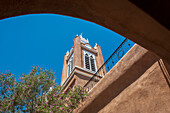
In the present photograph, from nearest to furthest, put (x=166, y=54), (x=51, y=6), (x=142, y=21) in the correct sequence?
(x=51, y=6) → (x=142, y=21) → (x=166, y=54)

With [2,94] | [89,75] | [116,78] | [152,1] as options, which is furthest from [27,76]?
[89,75]

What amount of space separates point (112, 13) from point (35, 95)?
6013mm

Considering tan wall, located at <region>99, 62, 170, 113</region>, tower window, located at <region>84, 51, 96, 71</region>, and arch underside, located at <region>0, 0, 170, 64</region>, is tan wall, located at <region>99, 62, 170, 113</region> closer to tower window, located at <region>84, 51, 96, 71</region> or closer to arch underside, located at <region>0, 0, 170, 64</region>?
arch underside, located at <region>0, 0, 170, 64</region>

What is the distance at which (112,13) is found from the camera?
177 centimetres

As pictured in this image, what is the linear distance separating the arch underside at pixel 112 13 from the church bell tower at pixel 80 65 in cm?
1044

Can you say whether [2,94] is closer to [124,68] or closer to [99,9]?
[124,68]

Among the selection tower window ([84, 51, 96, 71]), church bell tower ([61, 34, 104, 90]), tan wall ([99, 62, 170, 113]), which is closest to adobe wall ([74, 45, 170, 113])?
tan wall ([99, 62, 170, 113])

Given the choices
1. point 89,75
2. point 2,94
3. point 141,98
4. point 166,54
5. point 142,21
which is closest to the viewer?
point 142,21

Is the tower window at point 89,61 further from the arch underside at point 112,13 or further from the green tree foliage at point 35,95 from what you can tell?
the arch underside at point 112,13

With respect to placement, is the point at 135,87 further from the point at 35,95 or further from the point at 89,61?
the point at 89,61

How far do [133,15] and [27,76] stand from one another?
6397 mm

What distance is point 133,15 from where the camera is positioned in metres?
1.76

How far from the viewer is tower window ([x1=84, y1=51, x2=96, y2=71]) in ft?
52.7

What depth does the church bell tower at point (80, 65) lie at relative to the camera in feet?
43.0
